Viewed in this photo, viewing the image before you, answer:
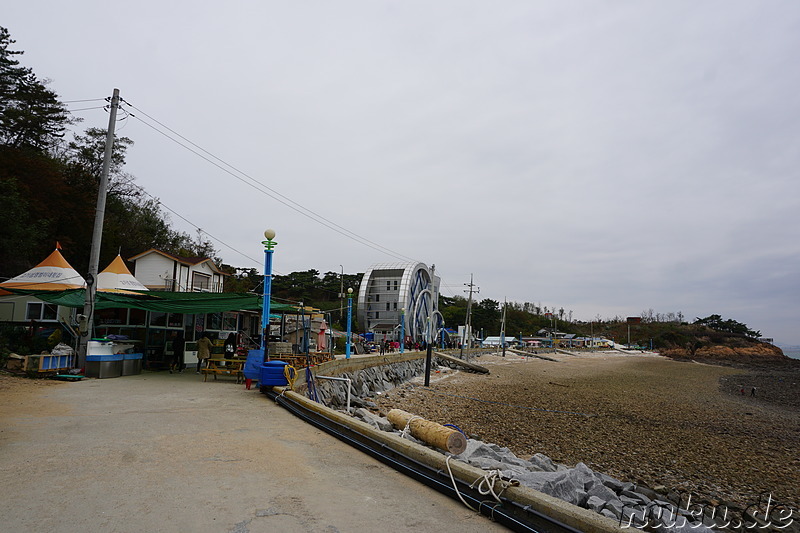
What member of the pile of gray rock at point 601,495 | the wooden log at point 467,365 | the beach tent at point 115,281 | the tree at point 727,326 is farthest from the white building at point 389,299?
the tree at point 727,326

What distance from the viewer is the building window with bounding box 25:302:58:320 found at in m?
18.5

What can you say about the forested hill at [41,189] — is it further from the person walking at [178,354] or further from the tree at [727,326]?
the tree at [727,326]

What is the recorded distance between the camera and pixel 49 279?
15.6 m

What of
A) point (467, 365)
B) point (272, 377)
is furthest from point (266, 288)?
point (467, 365)

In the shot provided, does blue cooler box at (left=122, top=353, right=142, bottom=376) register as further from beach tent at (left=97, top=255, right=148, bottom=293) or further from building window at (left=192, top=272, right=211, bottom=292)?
building window at (left=192, top=272, right=211, bottom=292)

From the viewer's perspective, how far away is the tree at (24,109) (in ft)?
96.8

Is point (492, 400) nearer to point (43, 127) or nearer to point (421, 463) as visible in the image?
point (421, 463)

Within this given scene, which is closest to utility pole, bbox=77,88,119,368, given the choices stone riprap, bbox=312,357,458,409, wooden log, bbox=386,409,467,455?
stone riprap, bbox=312,357,458,409

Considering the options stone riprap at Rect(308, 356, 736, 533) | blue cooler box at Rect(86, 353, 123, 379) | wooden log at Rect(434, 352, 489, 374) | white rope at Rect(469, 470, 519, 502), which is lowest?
wooden log at Rect(434, 352, 489, 374)

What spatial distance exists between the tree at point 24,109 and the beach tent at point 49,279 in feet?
58.9

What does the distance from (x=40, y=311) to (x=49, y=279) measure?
14.8 ft

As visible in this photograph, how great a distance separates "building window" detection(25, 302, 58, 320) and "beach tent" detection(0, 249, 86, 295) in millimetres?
2855

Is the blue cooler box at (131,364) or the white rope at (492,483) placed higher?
the white rope at (492,483)

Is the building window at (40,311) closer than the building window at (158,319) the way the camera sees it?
No
